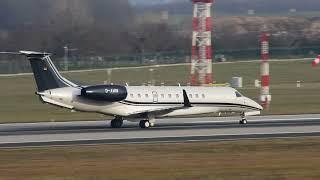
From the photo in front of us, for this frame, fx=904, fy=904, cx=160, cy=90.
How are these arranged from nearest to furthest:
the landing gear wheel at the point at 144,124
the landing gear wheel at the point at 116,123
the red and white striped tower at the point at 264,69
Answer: the landing gear wheel at the point at 144,124, the landing gear wheel at the point at 116,123, the red and white striped tower at the point at 264,69

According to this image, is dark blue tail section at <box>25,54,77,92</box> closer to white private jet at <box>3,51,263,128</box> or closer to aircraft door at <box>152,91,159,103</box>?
white private jet at <box>3,51,263,128</box>

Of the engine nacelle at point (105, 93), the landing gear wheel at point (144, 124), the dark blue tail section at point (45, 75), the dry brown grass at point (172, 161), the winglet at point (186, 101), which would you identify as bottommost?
the landing gear wheel at point (144, 124)

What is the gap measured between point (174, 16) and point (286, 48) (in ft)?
59.8

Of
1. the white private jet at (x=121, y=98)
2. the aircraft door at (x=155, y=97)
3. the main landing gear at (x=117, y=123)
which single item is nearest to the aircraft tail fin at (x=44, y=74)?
the white private jet at (x=121, y=98)

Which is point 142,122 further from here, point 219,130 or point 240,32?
point 240,32

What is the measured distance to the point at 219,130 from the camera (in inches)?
2176

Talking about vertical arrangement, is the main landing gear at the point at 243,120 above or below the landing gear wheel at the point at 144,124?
below


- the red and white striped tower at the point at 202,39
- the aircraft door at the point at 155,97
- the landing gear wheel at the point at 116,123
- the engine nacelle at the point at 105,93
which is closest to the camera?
the engine nacelle at the point at 105,93

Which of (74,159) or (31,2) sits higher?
(31,2)

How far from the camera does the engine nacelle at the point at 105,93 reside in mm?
57312

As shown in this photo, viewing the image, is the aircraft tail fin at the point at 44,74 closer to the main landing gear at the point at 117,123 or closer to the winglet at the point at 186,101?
the main landing gear at the point at 117,123

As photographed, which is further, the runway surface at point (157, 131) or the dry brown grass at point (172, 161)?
the runway surface at point (157, 131)

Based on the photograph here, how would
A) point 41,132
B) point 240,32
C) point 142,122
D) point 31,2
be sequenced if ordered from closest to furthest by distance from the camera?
point 41,132, point 142,122, point 31,2, point 240,32

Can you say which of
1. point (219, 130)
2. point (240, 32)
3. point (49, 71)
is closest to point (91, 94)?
point (49, 71)
